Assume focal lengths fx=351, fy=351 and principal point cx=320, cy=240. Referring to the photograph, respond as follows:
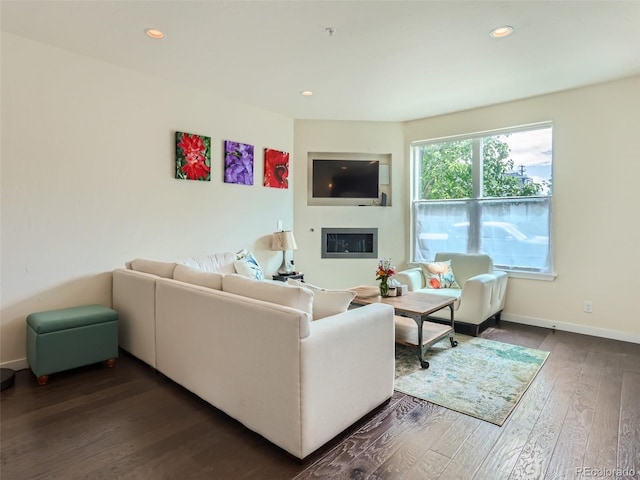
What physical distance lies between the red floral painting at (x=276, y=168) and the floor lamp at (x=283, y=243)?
0.72m

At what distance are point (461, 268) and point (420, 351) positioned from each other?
6.28ft

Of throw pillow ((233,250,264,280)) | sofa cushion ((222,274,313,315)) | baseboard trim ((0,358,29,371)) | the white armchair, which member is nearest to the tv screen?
the white armchair

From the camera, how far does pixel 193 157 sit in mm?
3986

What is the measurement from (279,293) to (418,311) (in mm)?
1484

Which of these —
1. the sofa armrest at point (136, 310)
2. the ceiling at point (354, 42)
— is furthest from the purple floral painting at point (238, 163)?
the sofa armrest at point (136, 310)

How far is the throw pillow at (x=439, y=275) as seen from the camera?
438 cm

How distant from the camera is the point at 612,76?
361 cm

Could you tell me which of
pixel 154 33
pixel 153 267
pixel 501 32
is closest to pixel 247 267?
pixel 153 267

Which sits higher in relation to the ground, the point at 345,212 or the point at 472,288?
the point at 345,212

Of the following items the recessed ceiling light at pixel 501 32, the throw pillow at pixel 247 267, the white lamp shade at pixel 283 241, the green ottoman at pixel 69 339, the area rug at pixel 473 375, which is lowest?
the area rug at pixel 473 375

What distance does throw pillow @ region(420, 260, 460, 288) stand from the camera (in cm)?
438

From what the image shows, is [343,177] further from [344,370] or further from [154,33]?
[344,370]

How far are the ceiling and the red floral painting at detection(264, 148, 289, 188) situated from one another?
912mm

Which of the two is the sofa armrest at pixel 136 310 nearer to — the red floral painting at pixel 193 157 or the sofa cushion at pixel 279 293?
the sofa cushion at pixel 279 293
